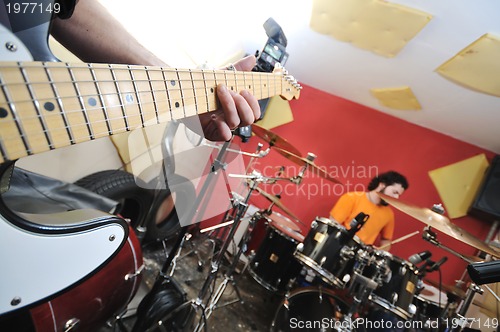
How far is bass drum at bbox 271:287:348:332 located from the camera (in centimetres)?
171

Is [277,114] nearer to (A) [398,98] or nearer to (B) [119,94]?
(A) [398,98]

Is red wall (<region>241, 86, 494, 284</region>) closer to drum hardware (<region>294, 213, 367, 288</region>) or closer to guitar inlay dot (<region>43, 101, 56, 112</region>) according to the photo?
drum hardware (<region>294, 213, 367, 288</region>)

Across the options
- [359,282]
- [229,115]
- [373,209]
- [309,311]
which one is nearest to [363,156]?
[373,209]

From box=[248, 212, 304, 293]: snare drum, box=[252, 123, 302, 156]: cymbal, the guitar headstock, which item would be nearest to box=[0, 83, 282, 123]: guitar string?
the guitar headstock

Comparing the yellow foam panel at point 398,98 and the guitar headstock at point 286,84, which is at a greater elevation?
the yellow foam panel at point 398,98

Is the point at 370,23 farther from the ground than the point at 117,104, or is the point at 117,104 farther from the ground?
the point at 370,23

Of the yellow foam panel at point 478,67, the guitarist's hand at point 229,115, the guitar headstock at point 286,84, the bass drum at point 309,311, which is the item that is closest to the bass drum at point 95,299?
the guitarist's hand at point 229,115

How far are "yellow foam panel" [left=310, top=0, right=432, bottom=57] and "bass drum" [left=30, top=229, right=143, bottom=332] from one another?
1.99 metres

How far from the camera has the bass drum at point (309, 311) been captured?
171cm

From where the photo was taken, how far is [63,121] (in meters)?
0.42

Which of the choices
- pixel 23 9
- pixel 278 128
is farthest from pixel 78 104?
pixel 278 128

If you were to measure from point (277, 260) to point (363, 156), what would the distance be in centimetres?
176

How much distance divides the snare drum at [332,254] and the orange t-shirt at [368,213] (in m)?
0.99

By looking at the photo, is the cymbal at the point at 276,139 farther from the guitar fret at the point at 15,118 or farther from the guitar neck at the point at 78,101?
the guitar fret at the point at 15,118
